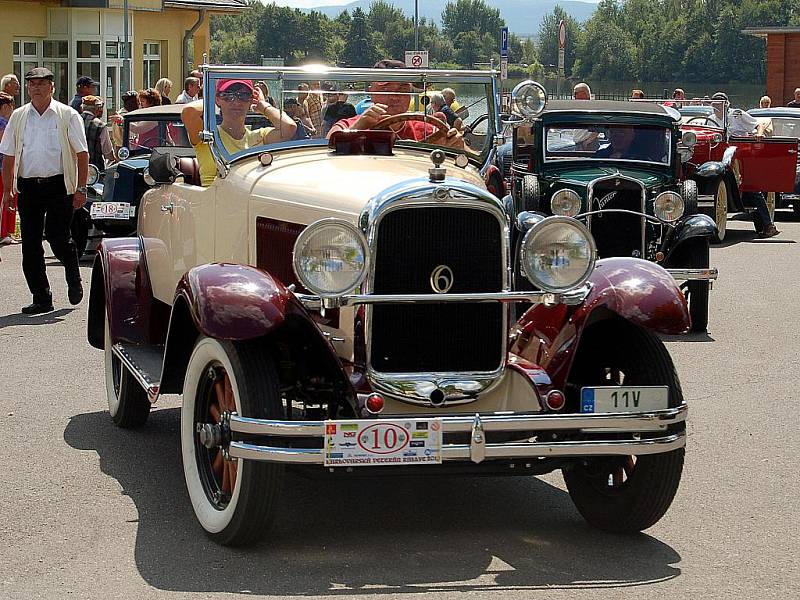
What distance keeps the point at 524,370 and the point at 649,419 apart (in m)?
0.61

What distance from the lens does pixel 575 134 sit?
1330 centimetres

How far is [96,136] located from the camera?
15523mm

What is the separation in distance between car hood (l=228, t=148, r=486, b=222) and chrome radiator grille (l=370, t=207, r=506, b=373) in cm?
25

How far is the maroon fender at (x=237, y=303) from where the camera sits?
4957mm

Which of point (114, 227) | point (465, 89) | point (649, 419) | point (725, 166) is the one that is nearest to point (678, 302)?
point (649, 419)

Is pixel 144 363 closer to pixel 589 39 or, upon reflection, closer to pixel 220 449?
pixel 220 449

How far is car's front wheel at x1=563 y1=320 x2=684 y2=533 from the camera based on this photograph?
5234mm

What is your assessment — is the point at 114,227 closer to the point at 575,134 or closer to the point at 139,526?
the point at 575,134

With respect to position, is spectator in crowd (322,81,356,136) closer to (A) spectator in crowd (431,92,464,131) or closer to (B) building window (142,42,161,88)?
(A) spectator in crowd (431,92,464,131)

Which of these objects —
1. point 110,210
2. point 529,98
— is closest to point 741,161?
point 110,210

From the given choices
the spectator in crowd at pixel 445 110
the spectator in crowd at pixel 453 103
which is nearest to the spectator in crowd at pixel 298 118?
the spectator in crowd at pixel 445 110

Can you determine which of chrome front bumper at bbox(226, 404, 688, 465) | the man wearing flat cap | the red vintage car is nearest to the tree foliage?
the red vintage car

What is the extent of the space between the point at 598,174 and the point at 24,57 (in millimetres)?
23306

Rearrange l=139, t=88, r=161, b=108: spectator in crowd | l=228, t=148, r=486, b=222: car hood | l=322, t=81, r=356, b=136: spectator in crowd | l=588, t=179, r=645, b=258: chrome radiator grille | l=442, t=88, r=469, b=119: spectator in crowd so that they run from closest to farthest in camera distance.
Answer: l=228, t=148, r=486, b=222: car hood, l=322, t=81, r=356, b=136: spectator in crowd, l=442, t=88, r=469, b=119: spectator in crowd, l=588, t=179, r=645, b=258: chrome radiator grille, l=139, t=88, r=161, b=108: spectator in crowd
